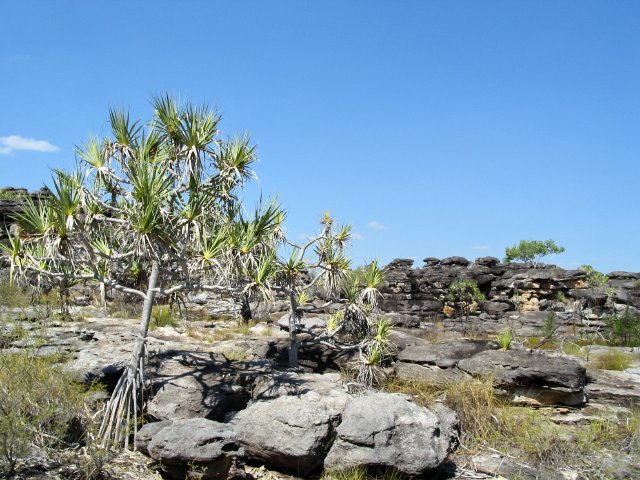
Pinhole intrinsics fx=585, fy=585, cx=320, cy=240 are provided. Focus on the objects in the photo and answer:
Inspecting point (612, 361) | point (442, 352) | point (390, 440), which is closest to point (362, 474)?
point (390, 440)

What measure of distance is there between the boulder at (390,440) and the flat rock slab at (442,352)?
2584mm

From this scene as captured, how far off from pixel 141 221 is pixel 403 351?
5.64 meters

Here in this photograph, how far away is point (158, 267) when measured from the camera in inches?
329

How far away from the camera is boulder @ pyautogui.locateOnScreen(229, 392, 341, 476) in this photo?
7.11 m

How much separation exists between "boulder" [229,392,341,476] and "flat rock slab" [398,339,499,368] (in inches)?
116

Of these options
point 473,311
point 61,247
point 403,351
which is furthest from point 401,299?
point 61,247

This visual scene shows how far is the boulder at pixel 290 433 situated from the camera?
23.3 feet

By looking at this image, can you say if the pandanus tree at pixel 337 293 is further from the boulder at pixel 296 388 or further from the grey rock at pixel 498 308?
the grey rock at pixel 498 308

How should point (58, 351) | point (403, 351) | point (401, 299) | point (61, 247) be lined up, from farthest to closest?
point (401, 299), point (403, 351), point (58, 351), point (61, 247)

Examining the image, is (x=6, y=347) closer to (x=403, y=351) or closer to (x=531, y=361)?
(x=403, y=351)

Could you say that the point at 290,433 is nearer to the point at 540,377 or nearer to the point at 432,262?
the point at 540,377

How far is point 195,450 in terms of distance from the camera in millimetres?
6414

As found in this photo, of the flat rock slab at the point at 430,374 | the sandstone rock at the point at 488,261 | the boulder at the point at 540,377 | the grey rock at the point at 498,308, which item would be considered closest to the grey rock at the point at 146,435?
the flat rock slab at the point at 430,374

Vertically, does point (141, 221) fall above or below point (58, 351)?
above
